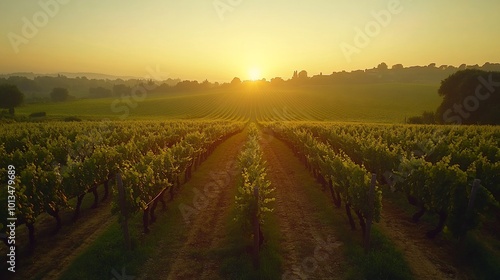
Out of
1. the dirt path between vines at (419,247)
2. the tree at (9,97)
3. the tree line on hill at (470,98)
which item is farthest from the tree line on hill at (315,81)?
the dirt path between vines at (419,247)

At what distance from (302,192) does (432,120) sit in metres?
48.8

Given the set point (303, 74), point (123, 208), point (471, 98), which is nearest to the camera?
point (123, 208)

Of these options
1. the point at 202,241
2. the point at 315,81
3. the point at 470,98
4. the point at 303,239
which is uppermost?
the point at 315,81

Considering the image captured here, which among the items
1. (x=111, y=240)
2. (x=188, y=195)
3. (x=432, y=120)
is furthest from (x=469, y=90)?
(x=111, y=240)

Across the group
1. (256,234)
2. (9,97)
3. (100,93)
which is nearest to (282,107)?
(9,97)

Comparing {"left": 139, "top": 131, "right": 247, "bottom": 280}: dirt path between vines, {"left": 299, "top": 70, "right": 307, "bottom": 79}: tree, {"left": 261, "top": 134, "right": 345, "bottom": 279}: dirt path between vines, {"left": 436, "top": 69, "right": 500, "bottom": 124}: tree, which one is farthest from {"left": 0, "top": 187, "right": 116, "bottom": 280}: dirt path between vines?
{"left": 299, "top": 70, "right": 307, "bottom": 79}: tree

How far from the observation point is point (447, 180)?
10969 millimetres

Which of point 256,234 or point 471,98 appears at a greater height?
point 471,98

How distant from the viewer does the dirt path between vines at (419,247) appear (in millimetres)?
9336

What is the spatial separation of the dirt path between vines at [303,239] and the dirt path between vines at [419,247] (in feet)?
7.49

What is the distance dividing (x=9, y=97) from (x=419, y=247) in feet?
297

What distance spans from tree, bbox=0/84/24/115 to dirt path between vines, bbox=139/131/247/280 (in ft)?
249

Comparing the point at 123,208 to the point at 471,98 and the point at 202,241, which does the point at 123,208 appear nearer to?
the point at 202,241

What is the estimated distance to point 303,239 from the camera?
11.7 m
